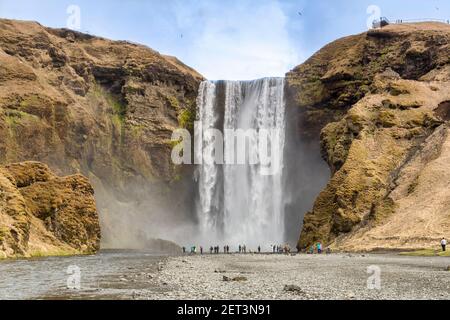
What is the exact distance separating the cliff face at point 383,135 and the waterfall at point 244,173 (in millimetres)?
5009

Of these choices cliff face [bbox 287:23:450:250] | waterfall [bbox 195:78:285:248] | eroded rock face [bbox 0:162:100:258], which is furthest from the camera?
waterfall [bbox 195:78:285:248]

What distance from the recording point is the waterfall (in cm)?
8369

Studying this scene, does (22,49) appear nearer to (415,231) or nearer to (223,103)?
(223,103)

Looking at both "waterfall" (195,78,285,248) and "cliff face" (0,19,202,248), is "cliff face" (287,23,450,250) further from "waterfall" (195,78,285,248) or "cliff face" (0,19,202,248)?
"cliff face" (0,19,202,248)

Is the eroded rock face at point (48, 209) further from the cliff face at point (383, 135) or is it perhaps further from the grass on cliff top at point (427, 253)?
the grass on cliff top at point (427, 253)

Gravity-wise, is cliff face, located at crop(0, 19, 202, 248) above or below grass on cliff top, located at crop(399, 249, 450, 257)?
above

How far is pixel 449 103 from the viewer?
6397 cm

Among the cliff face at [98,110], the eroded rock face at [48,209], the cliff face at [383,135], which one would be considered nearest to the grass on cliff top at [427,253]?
the cliff face at [383,135]

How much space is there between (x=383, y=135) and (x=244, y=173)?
30922 mm

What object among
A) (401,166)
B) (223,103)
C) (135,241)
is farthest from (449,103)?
(135,241)

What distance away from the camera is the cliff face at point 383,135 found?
4856cm

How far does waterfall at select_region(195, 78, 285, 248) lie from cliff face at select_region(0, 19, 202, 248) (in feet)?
20.8

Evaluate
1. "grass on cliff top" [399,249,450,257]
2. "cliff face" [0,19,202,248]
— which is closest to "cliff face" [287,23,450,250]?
"grass on cliff top" [399,249,450,257]
